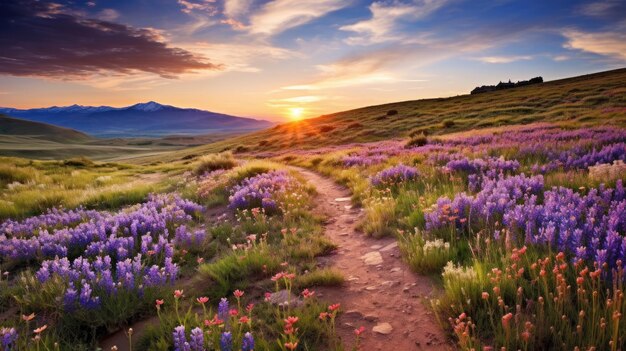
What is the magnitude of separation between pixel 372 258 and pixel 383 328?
192cm

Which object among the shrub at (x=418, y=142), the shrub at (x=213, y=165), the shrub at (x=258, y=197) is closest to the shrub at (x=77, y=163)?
the shrub at (x=213, y=165)

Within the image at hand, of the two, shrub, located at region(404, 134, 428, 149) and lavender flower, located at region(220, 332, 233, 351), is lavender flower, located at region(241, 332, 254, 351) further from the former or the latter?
shrub, located at region(404, 134, 428, 149)

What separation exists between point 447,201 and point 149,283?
459cm

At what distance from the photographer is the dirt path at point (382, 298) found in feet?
10.4

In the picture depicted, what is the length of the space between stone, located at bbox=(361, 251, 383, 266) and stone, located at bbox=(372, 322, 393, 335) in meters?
1.60

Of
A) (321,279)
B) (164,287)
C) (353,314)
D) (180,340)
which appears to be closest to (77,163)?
(164,287)

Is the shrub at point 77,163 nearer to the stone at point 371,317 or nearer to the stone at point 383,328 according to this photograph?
the stone at point 371,317

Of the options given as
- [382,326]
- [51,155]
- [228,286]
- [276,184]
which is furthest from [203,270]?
[51,155]

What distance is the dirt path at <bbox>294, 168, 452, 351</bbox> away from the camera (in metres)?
3.18

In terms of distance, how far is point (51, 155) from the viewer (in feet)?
381

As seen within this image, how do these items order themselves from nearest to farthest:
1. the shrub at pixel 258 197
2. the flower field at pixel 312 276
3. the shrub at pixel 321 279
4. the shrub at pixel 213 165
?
the flower field at pixel 312 276
the shrub at pixel 321 279
the shrub at pixel 258 197
the shrub at pixel 213 165

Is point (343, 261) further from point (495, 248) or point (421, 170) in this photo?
point (421, 170)

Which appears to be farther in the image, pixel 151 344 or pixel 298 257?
pixel 298 257

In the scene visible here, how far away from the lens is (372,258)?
5.29 metres
